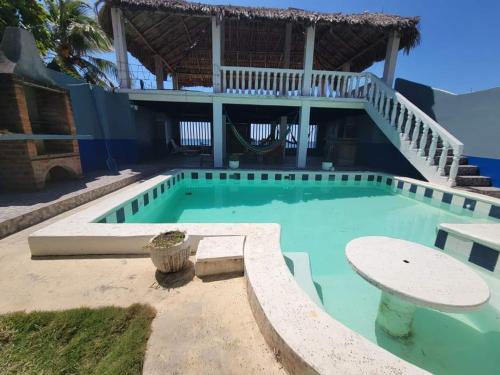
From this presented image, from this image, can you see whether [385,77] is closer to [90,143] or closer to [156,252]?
[156,252]

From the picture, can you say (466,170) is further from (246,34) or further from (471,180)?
(246,34)

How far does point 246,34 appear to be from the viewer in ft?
25.3

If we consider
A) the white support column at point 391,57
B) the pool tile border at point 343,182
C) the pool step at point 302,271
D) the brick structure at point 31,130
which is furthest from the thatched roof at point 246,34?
the pool step at point 302,271

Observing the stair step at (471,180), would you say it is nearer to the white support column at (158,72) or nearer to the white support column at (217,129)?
the white support column at (217,129)

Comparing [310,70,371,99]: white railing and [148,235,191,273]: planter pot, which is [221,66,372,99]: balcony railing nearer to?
[310,70,371,99]: white railing

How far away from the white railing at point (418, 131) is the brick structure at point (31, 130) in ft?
24.4

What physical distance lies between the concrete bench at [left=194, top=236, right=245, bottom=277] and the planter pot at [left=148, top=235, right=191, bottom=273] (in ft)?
0.38

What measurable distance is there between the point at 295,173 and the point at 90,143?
548cm

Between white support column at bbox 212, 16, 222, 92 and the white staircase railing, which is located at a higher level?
white support column at bbox 212, 16, 222, 92

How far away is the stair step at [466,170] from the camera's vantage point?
477 centimetres

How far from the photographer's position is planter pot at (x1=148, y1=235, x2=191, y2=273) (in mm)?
1581

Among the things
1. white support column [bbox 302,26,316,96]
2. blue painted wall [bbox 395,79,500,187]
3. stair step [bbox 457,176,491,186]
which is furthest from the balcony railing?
stair step [bbox 457,176,491,186]

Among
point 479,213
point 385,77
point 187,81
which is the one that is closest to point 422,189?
point 479,213

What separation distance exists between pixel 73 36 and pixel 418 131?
12639 millimetres
